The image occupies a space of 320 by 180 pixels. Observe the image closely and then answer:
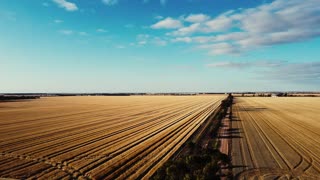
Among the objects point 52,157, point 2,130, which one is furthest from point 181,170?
point 2,130

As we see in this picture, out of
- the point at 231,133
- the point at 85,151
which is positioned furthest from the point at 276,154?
the point at 85,151

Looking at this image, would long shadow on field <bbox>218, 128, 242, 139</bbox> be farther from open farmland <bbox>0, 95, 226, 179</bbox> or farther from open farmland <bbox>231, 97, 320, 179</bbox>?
open farmland <bbox>0, 95, 226, 179</bbox>

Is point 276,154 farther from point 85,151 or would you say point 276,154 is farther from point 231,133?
point 85,151

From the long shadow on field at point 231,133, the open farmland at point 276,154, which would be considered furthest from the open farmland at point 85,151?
the open farmland at point 276,154

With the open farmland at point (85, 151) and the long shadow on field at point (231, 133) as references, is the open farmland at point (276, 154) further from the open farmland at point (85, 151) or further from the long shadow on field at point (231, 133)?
the open farmland at point (85, 151)

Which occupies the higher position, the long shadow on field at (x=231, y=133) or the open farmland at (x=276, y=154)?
the long shadow on field at (x=231, y=133)

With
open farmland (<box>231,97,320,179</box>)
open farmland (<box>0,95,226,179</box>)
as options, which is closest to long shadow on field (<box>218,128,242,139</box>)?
open farmland (<box>231,97,320,179</box>)

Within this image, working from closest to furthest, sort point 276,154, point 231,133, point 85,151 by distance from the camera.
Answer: point 85,151 < point 276,154 < point 231,133

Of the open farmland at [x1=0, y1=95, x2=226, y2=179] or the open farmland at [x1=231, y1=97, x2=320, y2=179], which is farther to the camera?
the open farmland at [x1=231, y1=97, x2=320, y2=179]

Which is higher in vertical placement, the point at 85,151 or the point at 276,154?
the point at 85,151

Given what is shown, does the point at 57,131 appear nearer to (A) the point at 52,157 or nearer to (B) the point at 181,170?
(A) the point at 52,157

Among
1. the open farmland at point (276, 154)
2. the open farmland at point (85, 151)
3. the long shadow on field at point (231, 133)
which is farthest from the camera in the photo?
the long shadow on field at point (231, 133)
